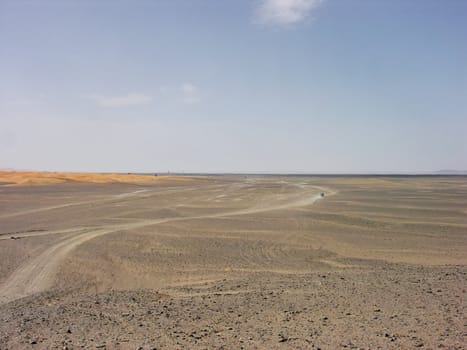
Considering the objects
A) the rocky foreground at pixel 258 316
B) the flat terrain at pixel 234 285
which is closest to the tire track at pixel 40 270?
the flat terrain at pixel 234 285

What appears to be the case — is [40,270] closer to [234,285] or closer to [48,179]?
[234,285]

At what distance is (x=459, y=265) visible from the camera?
11.0 metres

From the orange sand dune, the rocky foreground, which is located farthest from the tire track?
the orange sand dune

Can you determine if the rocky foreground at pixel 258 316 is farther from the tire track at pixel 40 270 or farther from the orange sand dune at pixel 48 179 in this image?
the orange sand dune at pixel 48 179

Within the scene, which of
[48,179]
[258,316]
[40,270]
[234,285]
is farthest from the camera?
[48,179]

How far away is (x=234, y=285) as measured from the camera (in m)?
9.30

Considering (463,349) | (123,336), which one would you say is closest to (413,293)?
(463,349)

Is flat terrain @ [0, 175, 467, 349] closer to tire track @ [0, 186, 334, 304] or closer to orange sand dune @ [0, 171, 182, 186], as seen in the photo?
tire track @ [0, 186, 334, 304]

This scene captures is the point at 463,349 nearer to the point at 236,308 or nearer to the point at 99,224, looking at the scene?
the point at 236,308

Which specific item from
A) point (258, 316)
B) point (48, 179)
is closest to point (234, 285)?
point (258, 316)

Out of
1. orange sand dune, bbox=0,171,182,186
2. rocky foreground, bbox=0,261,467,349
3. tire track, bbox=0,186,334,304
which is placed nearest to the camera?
rocky foreground, bbox=0,261,467,349

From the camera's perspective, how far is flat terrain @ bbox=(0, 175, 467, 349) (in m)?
6.07

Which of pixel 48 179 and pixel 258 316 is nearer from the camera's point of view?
pixel 258 316

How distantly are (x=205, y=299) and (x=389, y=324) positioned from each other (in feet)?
11.9
